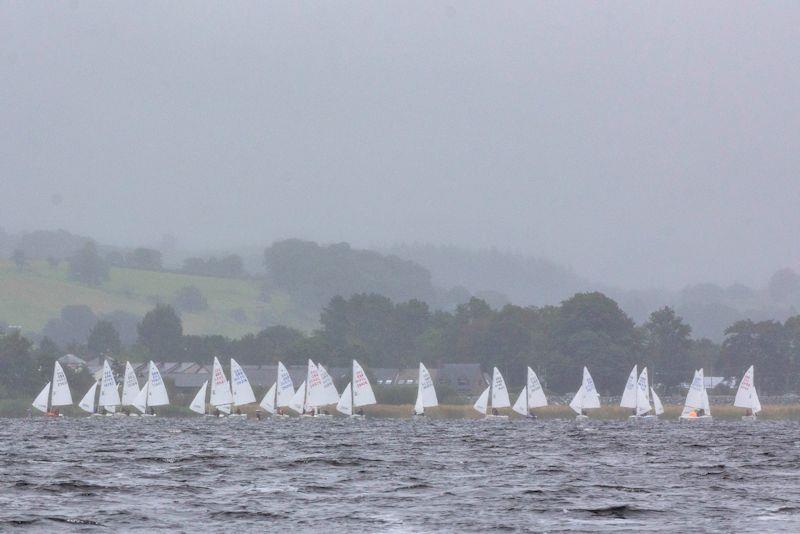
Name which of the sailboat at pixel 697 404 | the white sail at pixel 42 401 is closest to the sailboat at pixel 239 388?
the white sail at pixel 42 401

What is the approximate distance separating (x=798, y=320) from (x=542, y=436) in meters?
114

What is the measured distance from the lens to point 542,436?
268 ft

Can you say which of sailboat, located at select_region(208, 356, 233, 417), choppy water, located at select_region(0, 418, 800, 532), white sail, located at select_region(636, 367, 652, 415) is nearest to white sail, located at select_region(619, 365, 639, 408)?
white sail, located at select_region(636, 367, 652, 415)

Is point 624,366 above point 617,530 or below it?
above

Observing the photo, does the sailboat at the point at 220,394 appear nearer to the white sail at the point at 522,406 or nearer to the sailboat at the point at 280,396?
the sailboat at the point at 280,396

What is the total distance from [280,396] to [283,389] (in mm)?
1272

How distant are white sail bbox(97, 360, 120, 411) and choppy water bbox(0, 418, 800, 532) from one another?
78897mm

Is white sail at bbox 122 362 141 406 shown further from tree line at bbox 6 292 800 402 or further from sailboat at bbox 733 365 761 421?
sailboat at bbox 733 365 761 421

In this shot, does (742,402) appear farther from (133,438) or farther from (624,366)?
(133,438)

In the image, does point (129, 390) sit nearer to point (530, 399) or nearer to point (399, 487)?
point (530, 399)

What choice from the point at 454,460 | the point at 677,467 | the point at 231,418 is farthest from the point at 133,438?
→ the point at 231,418

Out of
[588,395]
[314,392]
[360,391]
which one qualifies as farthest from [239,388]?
[588,395]

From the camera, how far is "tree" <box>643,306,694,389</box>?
18850 cm

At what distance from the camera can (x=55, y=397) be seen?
466 feet
